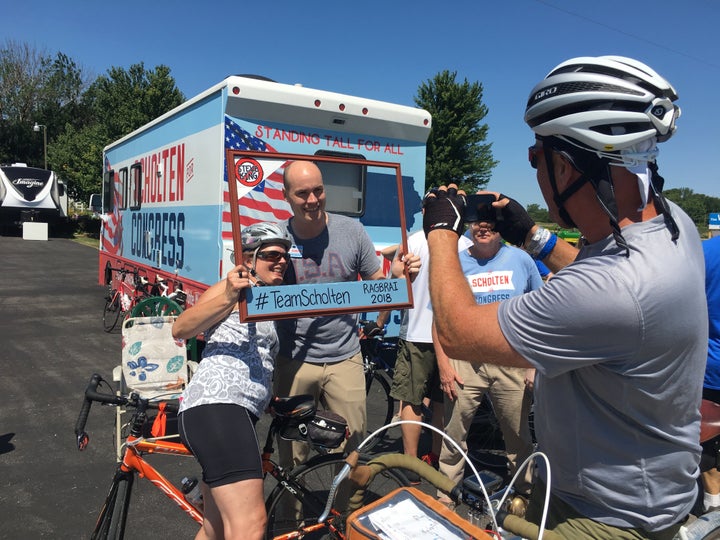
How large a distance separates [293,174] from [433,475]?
5.95ft

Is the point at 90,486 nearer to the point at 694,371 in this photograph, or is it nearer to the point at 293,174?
the point at 293,174

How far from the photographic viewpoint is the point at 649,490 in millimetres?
1312

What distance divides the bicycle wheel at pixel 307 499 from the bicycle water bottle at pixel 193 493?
0.34 m

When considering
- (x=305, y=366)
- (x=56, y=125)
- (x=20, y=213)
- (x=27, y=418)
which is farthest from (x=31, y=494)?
(x=56, y=125)

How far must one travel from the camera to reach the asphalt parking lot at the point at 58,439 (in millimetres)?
3533

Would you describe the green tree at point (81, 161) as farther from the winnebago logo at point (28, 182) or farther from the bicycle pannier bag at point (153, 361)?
the bicycle pannier bag at point (153, 361)

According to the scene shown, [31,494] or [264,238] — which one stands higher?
[264,238]

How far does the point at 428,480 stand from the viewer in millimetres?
1488

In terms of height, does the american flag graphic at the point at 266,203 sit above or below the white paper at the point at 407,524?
above

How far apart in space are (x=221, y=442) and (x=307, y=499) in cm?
71

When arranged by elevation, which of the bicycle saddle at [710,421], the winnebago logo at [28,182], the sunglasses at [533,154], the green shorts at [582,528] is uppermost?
the winnebago logo at [28,182]

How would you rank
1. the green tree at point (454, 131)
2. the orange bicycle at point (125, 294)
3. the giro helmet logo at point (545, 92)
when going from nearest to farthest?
the giro helmet logo at point (545, 92) → the orange bicycle at point (125, 294) → the green tree at point (454, 131)

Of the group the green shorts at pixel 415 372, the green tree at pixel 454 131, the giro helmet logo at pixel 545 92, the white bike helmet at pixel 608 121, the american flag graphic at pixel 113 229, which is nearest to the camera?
the white bike helmet at pixel 608 121

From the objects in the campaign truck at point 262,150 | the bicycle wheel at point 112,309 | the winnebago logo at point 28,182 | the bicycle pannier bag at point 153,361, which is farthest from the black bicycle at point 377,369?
the winnebago logo at point 28,182
